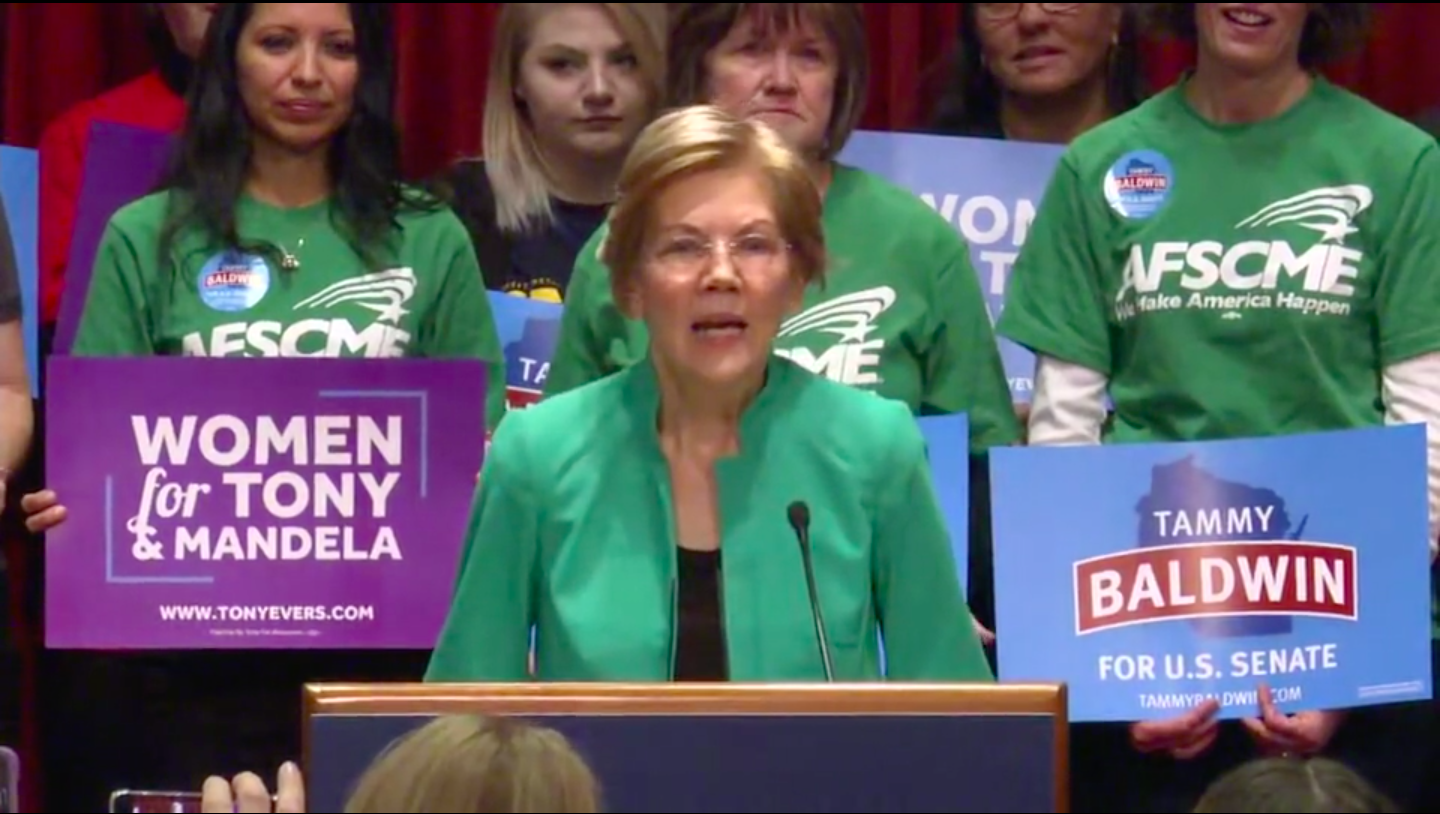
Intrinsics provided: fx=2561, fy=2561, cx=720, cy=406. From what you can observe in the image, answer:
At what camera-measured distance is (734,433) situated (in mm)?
2873

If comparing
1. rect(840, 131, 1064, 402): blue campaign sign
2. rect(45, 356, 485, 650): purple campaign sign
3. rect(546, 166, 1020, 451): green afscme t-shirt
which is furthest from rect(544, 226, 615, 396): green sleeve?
rect(840, 131, 1064, 402): blue campaign sign

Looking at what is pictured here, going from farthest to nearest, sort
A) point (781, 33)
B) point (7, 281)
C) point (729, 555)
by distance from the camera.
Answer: point (781, 33)
point (7, 281)
point (729, 555)

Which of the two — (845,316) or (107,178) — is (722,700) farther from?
(107,178)

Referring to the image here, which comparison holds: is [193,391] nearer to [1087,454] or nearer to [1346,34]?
[1087,454]

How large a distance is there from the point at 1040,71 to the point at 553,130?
0.81 metres

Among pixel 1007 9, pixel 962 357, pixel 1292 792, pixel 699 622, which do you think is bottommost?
pixel 1292 792

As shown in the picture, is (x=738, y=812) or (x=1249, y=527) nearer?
(x=738, y=812)

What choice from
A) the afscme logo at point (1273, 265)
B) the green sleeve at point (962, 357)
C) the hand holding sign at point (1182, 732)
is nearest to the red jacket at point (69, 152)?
the green sleeve at point (962, 357)

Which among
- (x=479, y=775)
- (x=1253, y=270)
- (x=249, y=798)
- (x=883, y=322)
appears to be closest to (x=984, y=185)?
(x=883, y=322)

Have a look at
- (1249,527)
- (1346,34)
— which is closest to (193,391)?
(1249,527)

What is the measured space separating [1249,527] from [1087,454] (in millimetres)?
226

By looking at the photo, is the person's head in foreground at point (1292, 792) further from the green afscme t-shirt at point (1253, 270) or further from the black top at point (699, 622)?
the green afscme t-shirt at point (1253, 270)

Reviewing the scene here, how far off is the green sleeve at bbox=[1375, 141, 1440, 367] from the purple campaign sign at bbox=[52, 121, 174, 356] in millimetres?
1843

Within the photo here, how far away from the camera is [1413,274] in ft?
11.5
